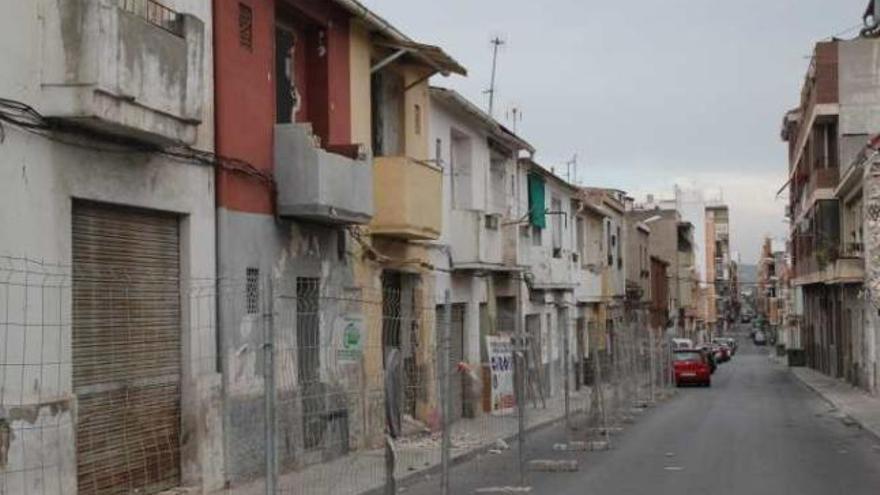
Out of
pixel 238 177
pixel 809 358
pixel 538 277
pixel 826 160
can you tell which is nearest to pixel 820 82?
pixel 826 160

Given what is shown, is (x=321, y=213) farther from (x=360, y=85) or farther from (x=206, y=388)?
(x=360, y=85)

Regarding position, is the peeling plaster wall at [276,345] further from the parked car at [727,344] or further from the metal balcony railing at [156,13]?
the parked car at [727,344]

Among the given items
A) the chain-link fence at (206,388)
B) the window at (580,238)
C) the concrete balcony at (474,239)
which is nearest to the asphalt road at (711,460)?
the chain-link fence at (206,388)

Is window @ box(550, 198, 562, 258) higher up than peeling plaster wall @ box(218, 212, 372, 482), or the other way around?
window @ box(550, 198, 562, 258)

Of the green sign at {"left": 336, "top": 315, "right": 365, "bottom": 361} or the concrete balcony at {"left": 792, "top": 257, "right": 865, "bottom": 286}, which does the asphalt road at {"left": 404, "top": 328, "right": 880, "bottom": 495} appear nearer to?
the green sign at {"left": 336, "top": 315, "right": 365, "bottom": 361}

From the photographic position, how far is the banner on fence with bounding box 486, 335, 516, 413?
24.9 m

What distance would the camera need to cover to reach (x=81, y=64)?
10.8m

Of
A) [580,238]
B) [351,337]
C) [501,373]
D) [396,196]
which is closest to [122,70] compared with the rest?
[351,337]

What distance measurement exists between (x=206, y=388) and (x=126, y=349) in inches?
62.7

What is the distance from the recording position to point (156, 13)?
12.9 meters

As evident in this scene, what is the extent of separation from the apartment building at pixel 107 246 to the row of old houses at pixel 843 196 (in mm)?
22584

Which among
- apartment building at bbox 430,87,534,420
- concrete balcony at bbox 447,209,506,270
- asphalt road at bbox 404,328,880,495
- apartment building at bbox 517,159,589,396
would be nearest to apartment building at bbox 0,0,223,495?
asphalt road at bbox 404,328,880,495

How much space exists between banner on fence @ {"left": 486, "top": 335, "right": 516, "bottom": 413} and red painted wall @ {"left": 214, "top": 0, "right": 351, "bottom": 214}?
321 inches

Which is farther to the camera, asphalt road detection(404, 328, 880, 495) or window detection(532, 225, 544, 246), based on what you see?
window detection(532, 225, 544, 246)
